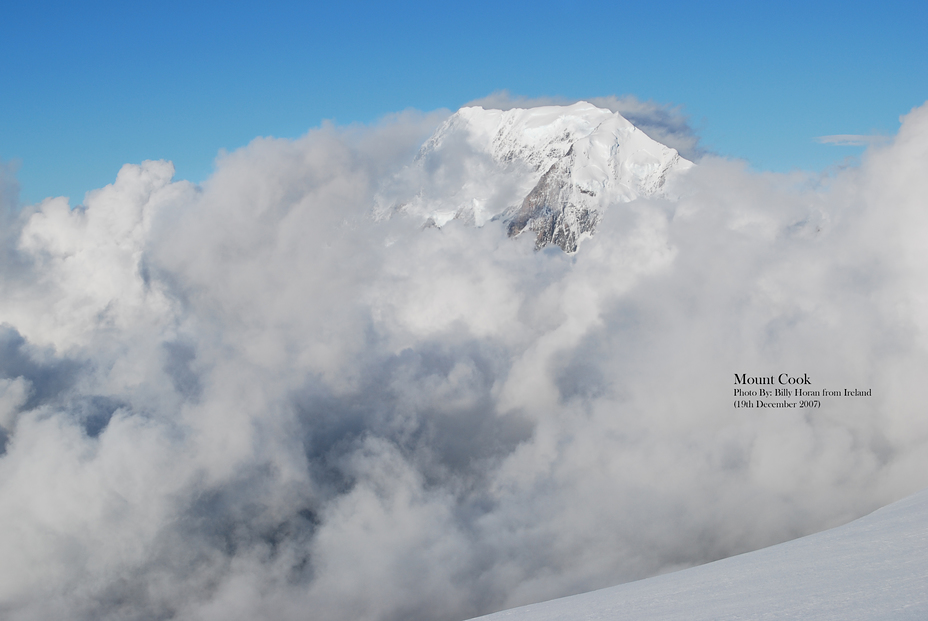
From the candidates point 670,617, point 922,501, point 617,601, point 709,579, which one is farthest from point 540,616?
point 922,501

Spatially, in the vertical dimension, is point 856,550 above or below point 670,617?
above

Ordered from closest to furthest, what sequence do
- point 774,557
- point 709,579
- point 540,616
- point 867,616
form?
point 867,616
point 540,616
point 709,579
point 774,557

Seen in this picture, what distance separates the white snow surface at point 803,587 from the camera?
15031 millimetres

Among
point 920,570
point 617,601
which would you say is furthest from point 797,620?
point 617,601

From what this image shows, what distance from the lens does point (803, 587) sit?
18.0 meters

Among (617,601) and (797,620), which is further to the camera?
(617,601)

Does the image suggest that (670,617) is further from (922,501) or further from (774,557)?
(922,501)

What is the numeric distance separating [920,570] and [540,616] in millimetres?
10818

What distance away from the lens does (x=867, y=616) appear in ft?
44.6

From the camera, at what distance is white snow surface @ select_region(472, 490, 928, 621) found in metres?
15.0

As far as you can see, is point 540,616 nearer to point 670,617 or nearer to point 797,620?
point 670,617

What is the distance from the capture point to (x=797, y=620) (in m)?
14.5

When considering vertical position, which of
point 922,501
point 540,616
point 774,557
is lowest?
point 540,616

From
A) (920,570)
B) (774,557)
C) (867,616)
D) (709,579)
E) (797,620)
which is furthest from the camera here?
(774,557)
